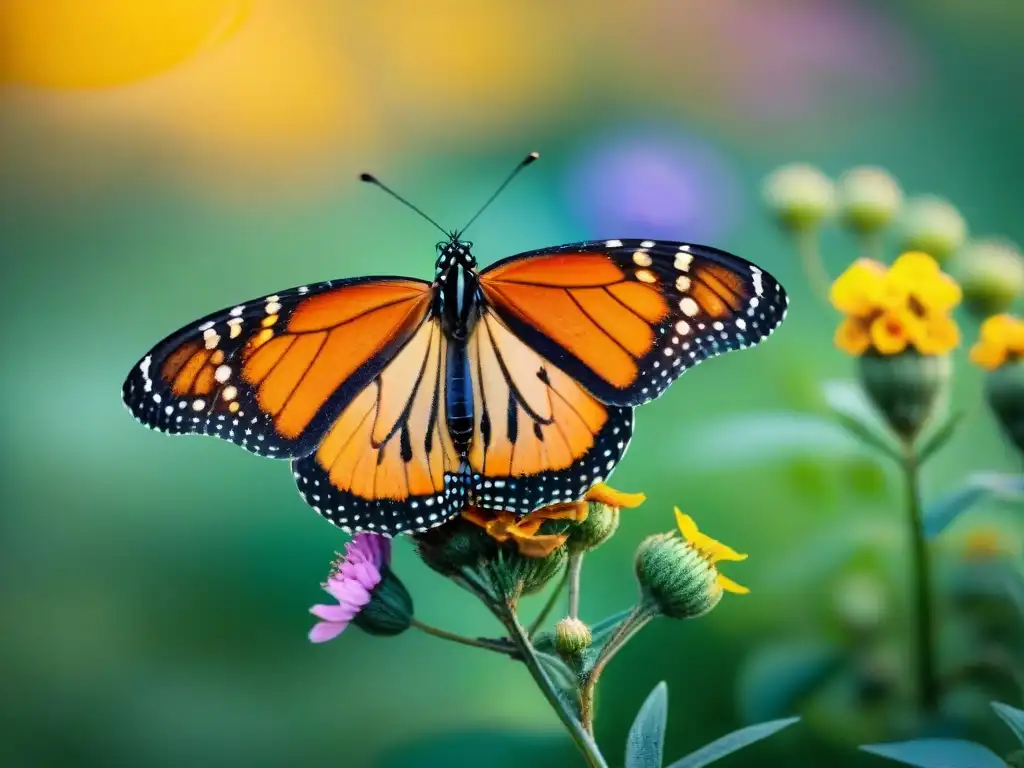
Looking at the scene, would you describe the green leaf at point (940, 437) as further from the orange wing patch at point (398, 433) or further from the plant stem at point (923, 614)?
the orange wing patch at point (398, 433)

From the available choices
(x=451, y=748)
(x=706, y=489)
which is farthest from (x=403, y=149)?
Result: (x=451, y=748)

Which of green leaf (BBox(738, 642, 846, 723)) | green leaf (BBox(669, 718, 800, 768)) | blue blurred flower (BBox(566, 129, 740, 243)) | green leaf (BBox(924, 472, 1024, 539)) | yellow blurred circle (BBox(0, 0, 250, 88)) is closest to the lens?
green leaf (BBox(669, 718, 800, 768))

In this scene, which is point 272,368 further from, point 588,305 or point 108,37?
point 108,37

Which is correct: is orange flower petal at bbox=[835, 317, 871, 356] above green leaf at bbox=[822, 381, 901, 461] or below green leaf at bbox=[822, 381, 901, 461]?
above

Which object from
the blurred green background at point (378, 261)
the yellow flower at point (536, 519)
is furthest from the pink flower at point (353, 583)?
the blurred green background at point (378, 261)

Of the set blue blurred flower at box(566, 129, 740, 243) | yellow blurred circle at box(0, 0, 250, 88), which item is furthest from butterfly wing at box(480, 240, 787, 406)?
yellow blurred circle at box(0, 0, 250, 88)

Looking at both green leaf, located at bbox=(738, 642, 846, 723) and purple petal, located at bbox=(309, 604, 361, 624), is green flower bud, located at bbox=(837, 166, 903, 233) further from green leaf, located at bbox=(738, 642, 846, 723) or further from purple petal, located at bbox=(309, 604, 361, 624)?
purple petal, located at bbox=(309, 604, 361, 624)

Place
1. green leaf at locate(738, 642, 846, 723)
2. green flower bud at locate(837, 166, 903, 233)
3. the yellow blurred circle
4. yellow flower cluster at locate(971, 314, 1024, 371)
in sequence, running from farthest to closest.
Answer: the yellow blurred circle < green flower bud at locate(837, 166, 903, 233) < green leaf at locate(738, 642, 846, 723) < yellow flower cluster at locate(971, 314, 1024, 371)
